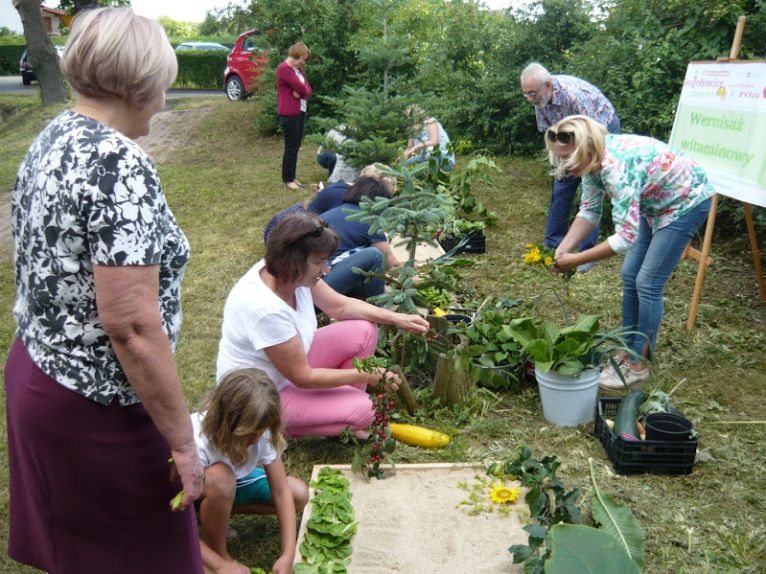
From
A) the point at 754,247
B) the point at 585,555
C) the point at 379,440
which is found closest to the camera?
the point at 585,555

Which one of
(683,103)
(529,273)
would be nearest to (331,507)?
(529,273)

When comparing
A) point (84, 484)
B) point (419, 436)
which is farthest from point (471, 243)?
point (84, 484)

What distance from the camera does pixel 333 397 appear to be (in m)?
3.00

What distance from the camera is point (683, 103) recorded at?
4629mm

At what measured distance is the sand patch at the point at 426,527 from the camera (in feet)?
8.01

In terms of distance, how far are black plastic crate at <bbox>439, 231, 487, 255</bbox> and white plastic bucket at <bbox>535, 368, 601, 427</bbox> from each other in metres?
2.63

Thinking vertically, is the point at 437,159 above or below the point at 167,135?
above

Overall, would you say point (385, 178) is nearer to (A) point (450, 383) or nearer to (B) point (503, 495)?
(A) point (450, 383)

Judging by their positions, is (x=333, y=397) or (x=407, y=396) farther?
(x=407, y=396)

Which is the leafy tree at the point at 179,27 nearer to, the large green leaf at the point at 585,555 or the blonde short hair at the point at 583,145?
the blonde short hair at the point at 583,145

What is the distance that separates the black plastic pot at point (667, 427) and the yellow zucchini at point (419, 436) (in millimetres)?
900

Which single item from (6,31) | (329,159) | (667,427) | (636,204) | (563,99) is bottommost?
(6,31)

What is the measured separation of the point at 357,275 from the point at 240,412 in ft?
6.35

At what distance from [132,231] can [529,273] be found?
4337mm
